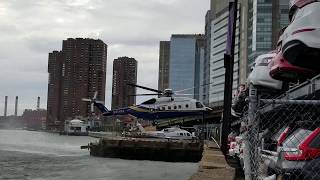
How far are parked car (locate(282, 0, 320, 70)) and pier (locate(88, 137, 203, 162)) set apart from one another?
39.1 m

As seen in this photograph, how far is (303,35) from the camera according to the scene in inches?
458

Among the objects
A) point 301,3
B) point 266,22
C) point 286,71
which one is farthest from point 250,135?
point 266,22

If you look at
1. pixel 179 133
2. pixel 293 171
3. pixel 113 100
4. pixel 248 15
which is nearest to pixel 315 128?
pixel 293 171

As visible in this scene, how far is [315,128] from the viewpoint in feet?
30.9

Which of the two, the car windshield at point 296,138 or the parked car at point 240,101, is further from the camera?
the parked car at point 240,101

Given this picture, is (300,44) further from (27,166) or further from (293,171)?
(27,166)

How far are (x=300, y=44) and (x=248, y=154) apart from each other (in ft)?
18.2

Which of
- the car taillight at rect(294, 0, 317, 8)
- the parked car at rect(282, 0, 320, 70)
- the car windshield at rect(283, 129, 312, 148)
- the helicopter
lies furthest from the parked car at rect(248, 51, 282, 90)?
the helicopter

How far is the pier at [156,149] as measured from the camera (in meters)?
51.8

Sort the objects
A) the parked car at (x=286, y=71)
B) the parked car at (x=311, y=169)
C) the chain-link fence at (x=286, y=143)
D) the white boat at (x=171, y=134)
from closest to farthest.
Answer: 1. the chain-link fence at (x=286, y=143)
2. the parked car at (x=311, y=169)
3. the parked car at (x=286, y=71)
4. the white boat at (x=171, y=134)

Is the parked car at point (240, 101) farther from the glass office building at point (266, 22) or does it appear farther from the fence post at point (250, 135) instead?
the glass office building at point (266, 22)

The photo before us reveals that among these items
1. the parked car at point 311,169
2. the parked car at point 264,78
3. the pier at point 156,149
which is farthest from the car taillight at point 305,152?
the pier at point 156,149

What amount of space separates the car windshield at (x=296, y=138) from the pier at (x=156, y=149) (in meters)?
42.1

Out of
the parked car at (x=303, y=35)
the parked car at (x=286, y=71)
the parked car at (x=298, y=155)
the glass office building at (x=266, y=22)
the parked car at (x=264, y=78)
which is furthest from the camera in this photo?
the glass office building at (x=266, y=22)
